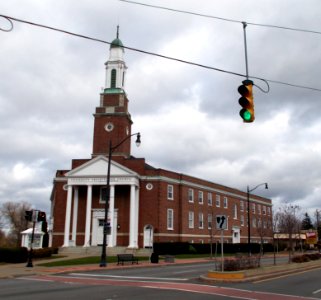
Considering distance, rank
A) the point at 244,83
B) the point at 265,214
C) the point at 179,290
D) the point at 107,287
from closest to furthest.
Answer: the point at 244,83 < the point at 179,290 < the point at 107,287 < the point at 265,214

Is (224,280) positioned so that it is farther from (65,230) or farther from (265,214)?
(265,214)

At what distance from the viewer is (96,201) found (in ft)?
177

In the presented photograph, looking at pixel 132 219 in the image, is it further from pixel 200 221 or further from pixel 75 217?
pixel 200 221

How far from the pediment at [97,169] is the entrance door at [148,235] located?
6.63m

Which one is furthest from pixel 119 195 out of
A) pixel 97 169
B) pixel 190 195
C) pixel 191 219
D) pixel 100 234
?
pixel 191 219

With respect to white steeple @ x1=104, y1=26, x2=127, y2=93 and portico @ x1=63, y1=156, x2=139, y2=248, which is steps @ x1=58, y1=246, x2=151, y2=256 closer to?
portico @ x1=63, y1=156, x2=139, y2=248

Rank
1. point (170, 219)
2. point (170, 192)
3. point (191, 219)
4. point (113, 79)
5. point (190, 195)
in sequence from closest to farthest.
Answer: point (170, 219) → point (170, 192) → point (113, 79) → point (191, 219) → point (190, 195)

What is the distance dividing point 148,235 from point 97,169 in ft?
32.1

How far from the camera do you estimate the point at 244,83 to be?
1351cm

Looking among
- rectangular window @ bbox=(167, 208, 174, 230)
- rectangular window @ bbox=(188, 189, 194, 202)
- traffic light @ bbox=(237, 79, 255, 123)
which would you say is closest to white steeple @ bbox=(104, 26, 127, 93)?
rectangular window @ bbox=(188, 189, 194, 202)

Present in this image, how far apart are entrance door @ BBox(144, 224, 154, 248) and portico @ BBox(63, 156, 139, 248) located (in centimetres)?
142

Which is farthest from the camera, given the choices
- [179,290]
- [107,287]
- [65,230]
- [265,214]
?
[265,214]

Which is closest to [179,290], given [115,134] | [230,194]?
[115,134]

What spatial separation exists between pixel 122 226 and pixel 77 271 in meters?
26.1
